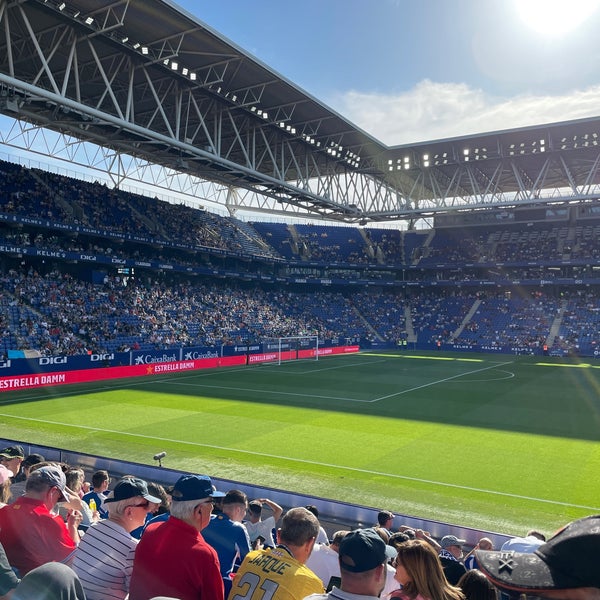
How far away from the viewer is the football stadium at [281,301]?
17.5m

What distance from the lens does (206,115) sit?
42250 millimetres

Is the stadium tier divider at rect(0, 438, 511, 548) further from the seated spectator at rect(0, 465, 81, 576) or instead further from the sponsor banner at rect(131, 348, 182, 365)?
the sponsor banner at rect(131, 348, 182, 365)

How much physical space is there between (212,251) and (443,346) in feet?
94.7

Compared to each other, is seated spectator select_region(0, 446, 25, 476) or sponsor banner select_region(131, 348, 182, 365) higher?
seated spectator select_region(0, 446, 25, 476)

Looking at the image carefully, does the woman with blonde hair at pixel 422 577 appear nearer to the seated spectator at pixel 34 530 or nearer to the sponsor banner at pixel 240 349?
the seated spectator at pixel 34 530

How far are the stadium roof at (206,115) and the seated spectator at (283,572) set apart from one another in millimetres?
30163

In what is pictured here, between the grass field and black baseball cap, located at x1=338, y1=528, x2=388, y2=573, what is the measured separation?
10.6 metres

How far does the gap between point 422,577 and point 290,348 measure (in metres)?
48.5

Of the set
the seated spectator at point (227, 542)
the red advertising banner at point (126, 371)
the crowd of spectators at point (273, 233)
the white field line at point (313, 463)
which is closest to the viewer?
the seated spectator at point (227, 542)

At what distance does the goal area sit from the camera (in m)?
49.8

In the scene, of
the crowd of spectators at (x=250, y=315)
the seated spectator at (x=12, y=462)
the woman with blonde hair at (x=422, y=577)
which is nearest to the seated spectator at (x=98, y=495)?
the seated spectator at (x=12, y=462)

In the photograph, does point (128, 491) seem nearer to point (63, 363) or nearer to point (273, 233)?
point (63, 363)

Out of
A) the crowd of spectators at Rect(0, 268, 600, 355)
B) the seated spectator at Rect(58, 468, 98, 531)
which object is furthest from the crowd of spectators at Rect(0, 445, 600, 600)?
the crowd of spectators at Rect(0, 268, 600, 355)

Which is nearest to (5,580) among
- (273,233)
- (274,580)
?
(274,580)
